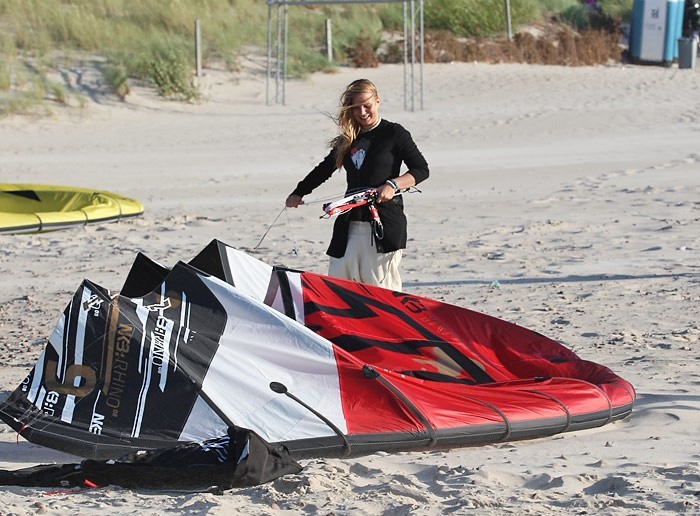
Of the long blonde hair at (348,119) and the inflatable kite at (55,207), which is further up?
the long blonde hair at (348,119)

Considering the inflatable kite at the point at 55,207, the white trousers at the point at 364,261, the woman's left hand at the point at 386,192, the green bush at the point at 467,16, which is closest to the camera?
the woman's left hand at the point at 386,192

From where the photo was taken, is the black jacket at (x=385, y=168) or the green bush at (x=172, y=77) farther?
the green bush at (x=172, y=77)

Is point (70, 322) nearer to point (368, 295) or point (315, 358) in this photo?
point (315, 358)

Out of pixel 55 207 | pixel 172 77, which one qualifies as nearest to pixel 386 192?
pixel 55 207

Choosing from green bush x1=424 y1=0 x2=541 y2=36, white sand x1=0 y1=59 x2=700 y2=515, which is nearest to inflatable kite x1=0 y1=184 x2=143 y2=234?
white sand x1=0 y1=59 x2=700 y2=515

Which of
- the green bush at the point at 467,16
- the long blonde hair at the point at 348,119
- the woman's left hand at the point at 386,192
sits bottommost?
the woman's left hand at the point at 386,192

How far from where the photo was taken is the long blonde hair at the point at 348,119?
6375 mm

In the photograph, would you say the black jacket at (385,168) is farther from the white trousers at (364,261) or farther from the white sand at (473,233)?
the white sand at (473,233)

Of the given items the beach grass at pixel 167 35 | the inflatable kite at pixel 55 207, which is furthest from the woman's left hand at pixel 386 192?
the beach grass at pixel 167 35

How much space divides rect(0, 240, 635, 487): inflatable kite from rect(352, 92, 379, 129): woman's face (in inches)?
50.0

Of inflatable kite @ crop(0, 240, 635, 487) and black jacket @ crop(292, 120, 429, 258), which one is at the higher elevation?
black jacket @ crop(292, 120, 429, 258)

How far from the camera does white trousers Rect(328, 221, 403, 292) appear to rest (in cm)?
657

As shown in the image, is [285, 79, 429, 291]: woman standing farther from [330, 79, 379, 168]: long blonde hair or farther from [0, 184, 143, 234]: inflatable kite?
[0, 184, 143, 234]: inflatable kite

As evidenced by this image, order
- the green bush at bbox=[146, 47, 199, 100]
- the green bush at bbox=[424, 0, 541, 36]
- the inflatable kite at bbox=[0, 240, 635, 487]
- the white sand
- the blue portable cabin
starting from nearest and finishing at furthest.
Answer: the white sand
the inflatable kite at bbox=[0, 240, 635, 487]
the green bush at bbox=[146, 47, 199, 100]
the green bush at bbox=[424, 0, 541, 36]
the blue portable cabin
